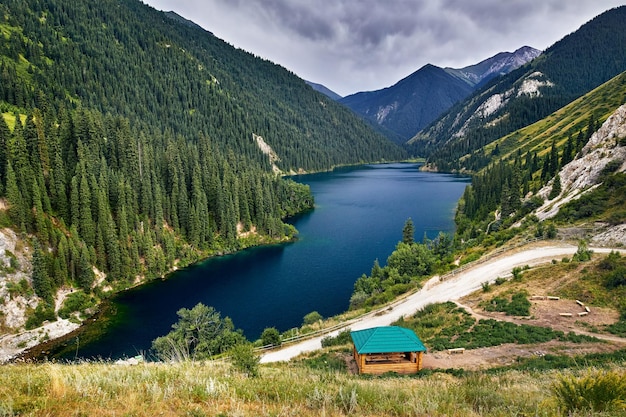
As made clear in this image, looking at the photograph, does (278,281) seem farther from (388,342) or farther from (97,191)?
(388,342)

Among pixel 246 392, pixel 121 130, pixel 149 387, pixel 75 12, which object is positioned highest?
pixel 75 12

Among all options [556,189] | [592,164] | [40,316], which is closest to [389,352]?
[40,316]

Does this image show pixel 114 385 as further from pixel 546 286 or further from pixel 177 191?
pixel 177 191

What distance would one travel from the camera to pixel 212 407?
8.15 m

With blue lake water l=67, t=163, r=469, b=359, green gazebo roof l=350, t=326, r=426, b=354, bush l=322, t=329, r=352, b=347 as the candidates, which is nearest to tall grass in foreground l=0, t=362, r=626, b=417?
green gazebo roof l=350, t=326, r=426, b=354

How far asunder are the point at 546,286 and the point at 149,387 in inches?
1352

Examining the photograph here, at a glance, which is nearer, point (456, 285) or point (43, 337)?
point (456, 285)

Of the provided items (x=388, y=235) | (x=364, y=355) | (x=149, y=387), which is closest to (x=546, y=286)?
(x=364, y=355)

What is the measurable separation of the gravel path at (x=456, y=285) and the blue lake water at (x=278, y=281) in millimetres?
12775

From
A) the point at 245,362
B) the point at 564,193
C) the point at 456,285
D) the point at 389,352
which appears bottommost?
the point at 456,285

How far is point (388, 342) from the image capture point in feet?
73.7

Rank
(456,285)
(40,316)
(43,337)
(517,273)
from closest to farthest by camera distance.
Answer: (517,273)
(456,285)
(43,337)
(40,316)

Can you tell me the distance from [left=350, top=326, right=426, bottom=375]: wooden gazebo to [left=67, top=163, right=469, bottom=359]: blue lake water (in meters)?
17.1

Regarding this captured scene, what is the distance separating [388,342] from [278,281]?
41.2 meters
